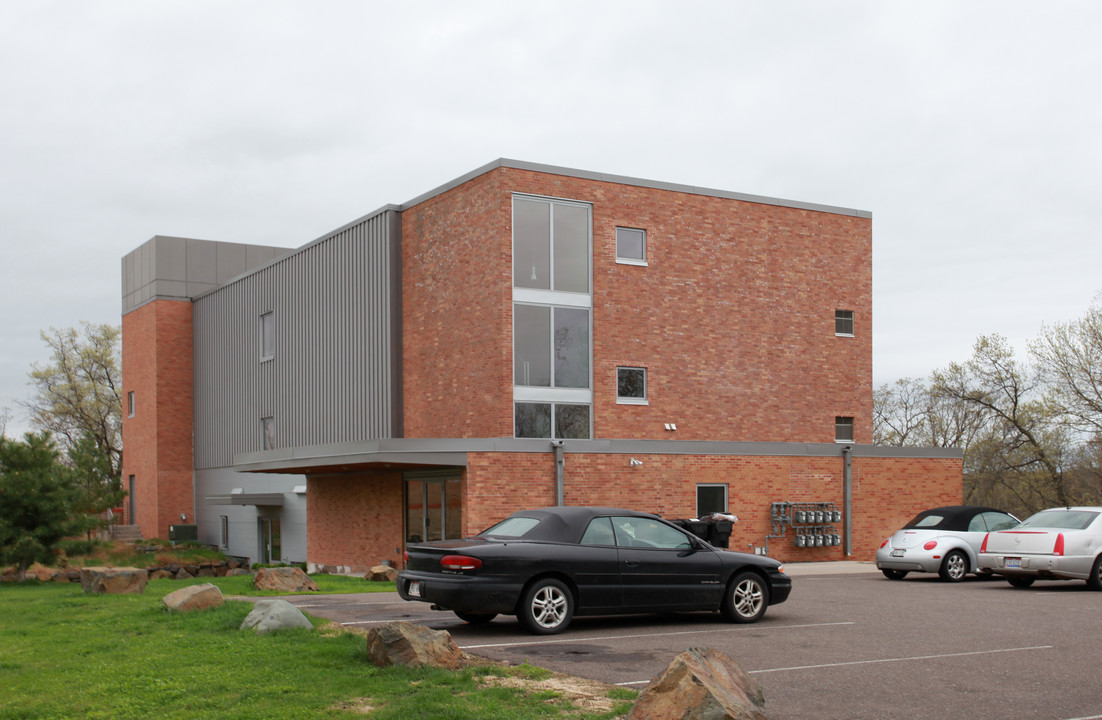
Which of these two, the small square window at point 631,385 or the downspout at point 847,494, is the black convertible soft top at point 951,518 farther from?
the small square window at point 631,385

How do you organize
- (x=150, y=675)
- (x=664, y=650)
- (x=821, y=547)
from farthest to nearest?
(x=821, y=547)
(x=664, y=650)
(x=150, y=675)

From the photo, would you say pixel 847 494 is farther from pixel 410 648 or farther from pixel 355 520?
pixel 410 648

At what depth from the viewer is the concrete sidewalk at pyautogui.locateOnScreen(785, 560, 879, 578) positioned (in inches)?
945

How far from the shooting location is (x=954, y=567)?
2120 centimetres

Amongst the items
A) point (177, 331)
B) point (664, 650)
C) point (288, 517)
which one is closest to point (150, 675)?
point (664, 650)

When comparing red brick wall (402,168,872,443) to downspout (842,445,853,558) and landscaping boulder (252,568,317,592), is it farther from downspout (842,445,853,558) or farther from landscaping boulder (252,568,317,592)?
landscaping boulder (252,568,317,592)

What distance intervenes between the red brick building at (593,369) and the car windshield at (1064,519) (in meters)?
7.78

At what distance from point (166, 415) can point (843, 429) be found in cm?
2693

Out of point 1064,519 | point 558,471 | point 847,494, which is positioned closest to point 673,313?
point 558,471

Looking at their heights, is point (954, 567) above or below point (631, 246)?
below

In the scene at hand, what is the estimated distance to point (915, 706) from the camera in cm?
826

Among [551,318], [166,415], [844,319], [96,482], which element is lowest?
[96,482]

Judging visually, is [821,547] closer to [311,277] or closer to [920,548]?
[920,548]

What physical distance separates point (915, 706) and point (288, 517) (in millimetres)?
30711
